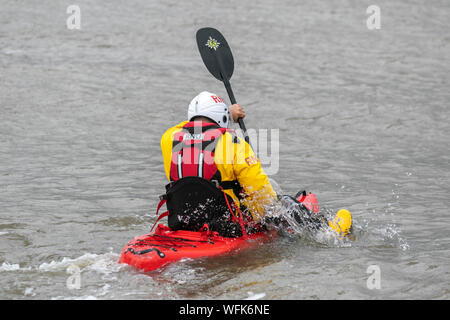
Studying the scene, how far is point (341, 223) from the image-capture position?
6016 millimetres

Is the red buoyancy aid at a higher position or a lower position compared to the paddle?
lower

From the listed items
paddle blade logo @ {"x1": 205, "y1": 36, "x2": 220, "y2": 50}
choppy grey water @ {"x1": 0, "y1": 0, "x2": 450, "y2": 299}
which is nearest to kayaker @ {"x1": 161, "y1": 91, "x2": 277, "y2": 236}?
choppy grey water @ {"x1": 0, "y1": 0, "x2": 450, "y2": 299}

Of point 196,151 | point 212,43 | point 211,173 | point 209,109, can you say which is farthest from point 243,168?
point 212,43

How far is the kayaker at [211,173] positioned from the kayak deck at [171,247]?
9cm

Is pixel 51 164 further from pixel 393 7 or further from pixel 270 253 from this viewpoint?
pixel 393 7

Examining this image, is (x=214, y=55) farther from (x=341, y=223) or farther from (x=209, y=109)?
(x=341, y=223)

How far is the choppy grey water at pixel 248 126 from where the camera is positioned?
5.00 m

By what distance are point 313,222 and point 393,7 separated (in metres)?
13.9

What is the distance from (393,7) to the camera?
18.2 meters

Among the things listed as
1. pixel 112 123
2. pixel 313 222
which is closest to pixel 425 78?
pixel 112 123

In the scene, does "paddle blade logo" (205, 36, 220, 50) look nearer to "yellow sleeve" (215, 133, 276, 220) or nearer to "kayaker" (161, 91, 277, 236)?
"kayaker" (161, 91, 277, 236)

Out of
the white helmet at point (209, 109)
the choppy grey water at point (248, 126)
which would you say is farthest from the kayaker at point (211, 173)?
the choppy grey water at point (248, 126)

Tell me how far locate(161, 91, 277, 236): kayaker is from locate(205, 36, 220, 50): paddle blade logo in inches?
57.6

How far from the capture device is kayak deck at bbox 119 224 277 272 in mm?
4840
